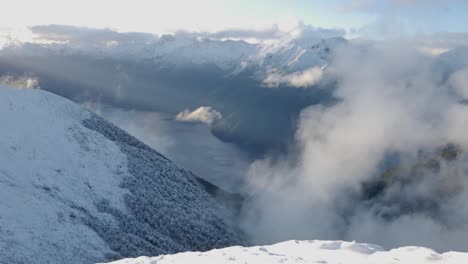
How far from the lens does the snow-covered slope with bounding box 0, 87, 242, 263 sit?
69.1 meters

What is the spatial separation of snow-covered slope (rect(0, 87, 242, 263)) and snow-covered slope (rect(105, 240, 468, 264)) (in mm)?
32687

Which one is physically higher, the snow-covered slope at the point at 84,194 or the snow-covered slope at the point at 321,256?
the snow-covered slope at the point at 84,194

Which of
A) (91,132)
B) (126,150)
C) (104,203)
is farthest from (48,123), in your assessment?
(104,203)

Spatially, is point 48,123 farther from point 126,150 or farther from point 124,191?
point 124,191

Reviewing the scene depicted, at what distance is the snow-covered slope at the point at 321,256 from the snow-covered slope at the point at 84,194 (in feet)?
107

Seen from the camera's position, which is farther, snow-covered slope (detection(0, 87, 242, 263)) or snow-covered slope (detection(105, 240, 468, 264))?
snow-covered slope (detection(0, 87, 242, 263))

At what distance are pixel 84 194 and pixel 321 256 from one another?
204 ft

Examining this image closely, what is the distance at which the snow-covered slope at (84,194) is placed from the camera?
69062 millimetres

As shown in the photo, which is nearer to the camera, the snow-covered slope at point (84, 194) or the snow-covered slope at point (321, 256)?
the snow-covered slope at point (321, 256)

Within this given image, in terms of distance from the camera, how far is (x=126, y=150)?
119562mm

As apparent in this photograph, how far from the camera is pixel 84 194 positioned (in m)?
88.6

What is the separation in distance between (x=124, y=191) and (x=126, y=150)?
919 inches

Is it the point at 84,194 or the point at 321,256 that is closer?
the point at 321,256

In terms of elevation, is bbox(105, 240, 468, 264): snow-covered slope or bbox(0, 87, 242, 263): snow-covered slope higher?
bbox(0, 87, 242, 263): snow-covered slope
